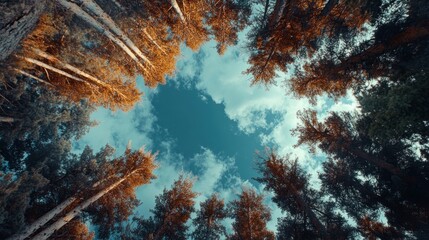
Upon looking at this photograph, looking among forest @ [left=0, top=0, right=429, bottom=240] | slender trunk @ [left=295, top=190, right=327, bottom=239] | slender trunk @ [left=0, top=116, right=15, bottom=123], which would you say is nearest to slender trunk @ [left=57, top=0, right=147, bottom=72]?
forest @ [left=0, top=0, right=429, bottom=240]

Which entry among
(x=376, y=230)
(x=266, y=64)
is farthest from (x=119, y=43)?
(x=376, y=230)

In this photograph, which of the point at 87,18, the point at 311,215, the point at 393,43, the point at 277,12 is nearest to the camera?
the point at 87,18

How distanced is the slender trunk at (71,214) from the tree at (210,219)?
5.67 metres

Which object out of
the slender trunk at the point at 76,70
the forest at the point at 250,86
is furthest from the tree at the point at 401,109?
the slender trunk at the point at 76,70

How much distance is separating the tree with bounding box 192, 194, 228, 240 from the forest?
128mm

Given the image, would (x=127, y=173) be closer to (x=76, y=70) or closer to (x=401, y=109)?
(x=76, y=70)

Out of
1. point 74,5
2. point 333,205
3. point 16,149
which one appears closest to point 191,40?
point 74,5

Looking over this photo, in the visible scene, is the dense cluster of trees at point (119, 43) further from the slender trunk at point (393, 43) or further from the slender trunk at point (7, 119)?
the slender trunk at point (393, 43)

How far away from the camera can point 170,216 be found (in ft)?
52.1

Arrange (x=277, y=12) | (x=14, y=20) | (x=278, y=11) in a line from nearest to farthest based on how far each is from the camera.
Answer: (x=14, y=20) → (x=278, y=11) → (x=277, y=12)

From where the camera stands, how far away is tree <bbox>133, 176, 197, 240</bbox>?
15.3 meters

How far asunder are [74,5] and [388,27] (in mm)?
10573

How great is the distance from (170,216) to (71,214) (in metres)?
6.10

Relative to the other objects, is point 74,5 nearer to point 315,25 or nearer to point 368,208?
point 315,25
